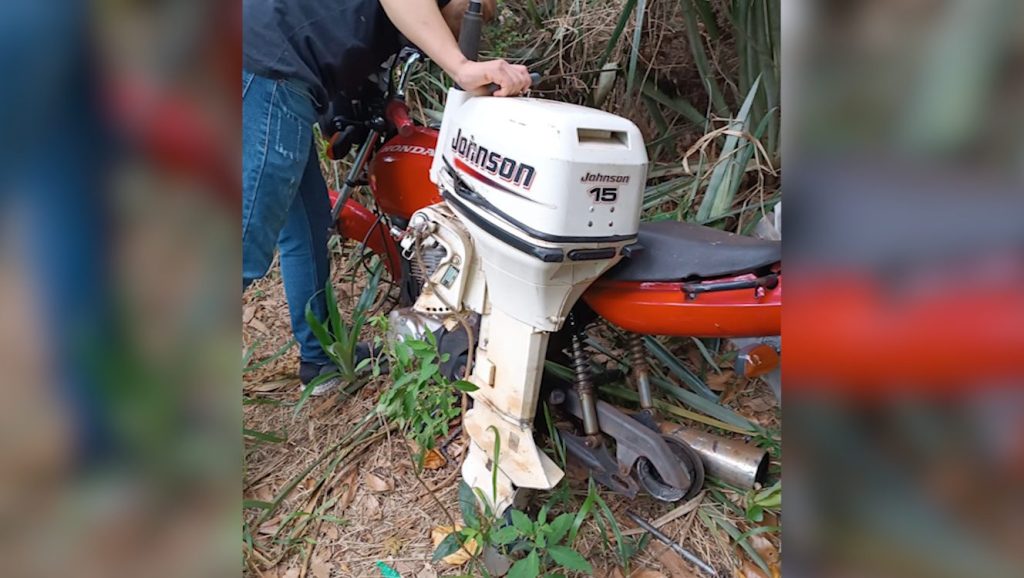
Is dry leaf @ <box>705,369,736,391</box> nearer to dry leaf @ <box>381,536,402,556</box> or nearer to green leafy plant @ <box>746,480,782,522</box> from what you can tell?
green leafy plant @ <box>746,480,782,522</box>

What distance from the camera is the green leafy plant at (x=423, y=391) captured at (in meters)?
1.69

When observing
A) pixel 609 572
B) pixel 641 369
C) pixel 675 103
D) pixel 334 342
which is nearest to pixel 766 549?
pixel 609 572

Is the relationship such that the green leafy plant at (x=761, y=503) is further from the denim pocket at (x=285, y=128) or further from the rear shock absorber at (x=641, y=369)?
the denim pocket at (x=285, y=128)

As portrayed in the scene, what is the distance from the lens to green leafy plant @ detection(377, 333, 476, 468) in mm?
1688

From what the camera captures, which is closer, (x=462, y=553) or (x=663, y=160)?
(x=462, y=553)

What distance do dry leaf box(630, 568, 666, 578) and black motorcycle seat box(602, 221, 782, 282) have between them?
689 mm

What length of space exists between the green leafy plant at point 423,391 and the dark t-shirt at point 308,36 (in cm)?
77

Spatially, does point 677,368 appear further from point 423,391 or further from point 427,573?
point 427,573

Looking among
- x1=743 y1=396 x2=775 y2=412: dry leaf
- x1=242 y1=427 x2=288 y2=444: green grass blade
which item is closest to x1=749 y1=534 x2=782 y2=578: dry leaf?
x1=743 y1=396 x2=775 y2=412: dry leaf
